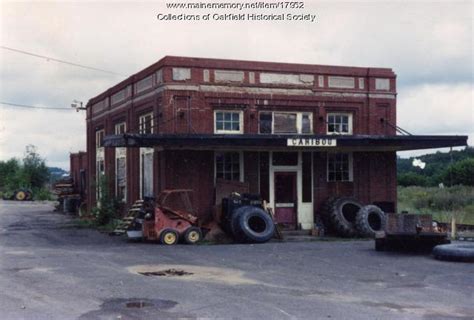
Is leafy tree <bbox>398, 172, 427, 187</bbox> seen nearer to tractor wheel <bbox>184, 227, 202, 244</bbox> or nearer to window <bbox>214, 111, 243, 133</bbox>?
window <bbox>214, 111, 243, 133</bbox>

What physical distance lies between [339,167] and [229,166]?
4.46 meters

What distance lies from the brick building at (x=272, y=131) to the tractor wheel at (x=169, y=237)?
9.30 ft

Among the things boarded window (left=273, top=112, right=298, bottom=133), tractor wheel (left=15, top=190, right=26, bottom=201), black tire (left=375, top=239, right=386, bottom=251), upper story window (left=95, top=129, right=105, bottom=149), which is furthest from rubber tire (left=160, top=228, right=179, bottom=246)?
tractor wheel (left=15, top=190, right=26, bottom=201)

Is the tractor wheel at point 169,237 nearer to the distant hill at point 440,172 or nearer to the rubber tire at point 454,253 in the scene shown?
the rubber tire at point 454,253

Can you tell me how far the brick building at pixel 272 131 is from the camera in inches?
908

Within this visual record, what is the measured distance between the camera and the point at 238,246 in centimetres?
1978

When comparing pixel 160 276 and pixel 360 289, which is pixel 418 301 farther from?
pixel 160 276

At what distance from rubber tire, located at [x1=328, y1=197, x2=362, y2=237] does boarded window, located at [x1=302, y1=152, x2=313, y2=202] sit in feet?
3.17


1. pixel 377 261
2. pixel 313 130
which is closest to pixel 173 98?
pixel 313 130

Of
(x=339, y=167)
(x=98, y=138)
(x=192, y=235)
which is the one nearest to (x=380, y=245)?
(x=192, y=235)

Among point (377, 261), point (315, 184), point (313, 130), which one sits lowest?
point (377, 261)

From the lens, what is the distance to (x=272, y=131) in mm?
24562

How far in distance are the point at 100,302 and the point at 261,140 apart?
38.0 ft

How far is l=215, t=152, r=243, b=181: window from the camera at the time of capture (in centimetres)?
2400
